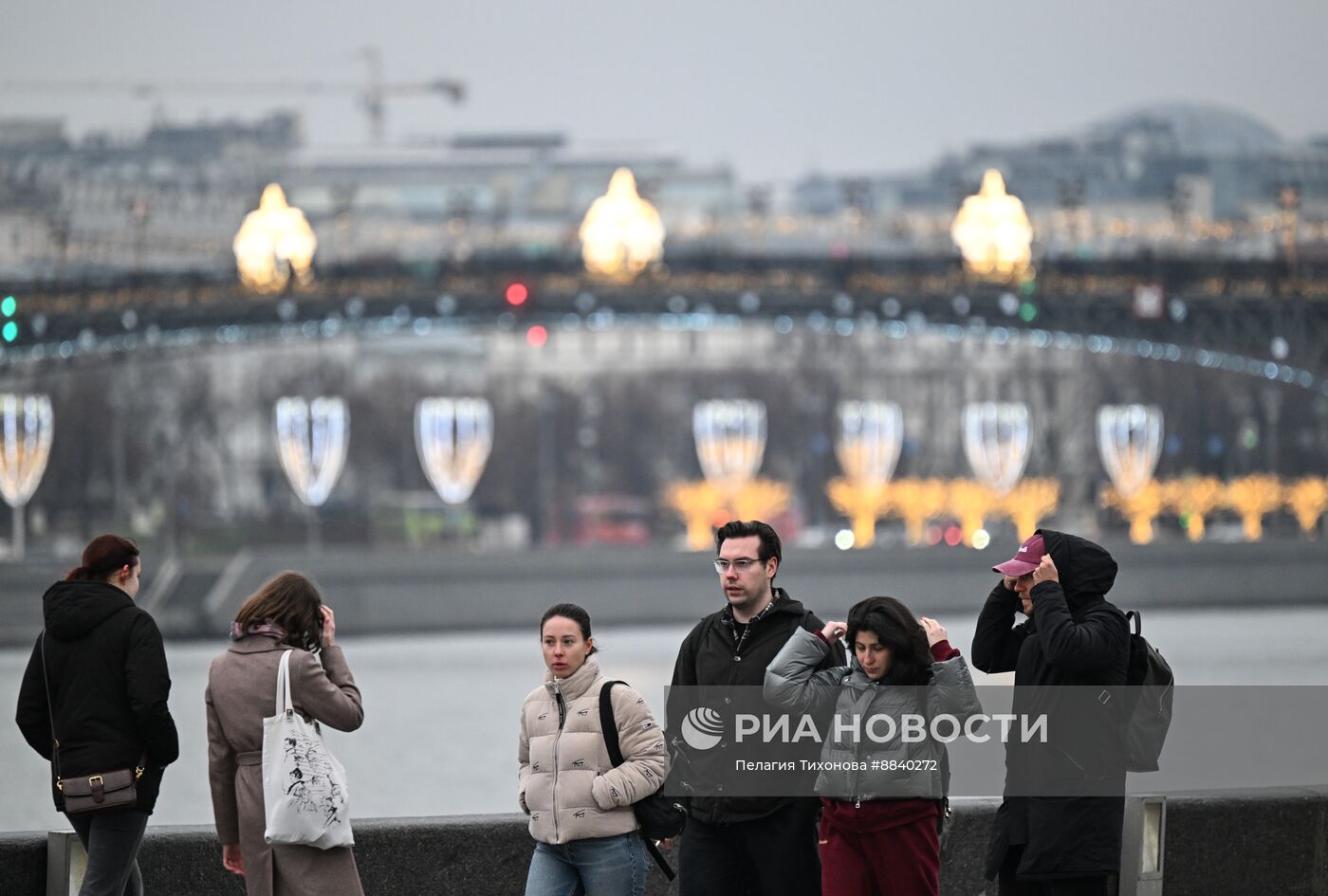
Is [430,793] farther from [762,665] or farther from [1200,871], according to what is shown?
[762,665]

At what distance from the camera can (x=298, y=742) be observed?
19.6ft

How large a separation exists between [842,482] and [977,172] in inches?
1319

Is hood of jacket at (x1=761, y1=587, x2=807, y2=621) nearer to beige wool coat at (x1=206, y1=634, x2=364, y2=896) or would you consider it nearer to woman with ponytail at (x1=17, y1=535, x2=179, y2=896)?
beige wool coat at (x1=206, y1=634, x2=364, y2=896)

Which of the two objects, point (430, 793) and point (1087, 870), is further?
point (430, 793)

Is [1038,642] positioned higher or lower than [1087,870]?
higher

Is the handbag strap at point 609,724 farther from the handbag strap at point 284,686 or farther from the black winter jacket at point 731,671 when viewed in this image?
the handbag strap at point 284,686

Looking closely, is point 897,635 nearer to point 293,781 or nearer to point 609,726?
point 609,726

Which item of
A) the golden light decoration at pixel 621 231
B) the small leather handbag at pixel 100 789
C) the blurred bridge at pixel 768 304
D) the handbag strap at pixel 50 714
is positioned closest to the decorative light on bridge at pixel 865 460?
the golden light decoration at pixel 621 231

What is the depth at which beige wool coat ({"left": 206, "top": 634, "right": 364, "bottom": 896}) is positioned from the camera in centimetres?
597

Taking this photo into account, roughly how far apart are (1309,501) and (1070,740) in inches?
2071

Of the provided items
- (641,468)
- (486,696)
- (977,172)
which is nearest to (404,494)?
(641,468)

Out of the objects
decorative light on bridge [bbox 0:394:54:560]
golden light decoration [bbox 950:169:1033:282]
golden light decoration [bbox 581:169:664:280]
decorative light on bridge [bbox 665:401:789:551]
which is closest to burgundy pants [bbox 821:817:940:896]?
golden light decoration [bbox 950:169:1033:282]

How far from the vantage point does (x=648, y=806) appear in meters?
6.15

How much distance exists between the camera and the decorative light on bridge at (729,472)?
2372 inches
